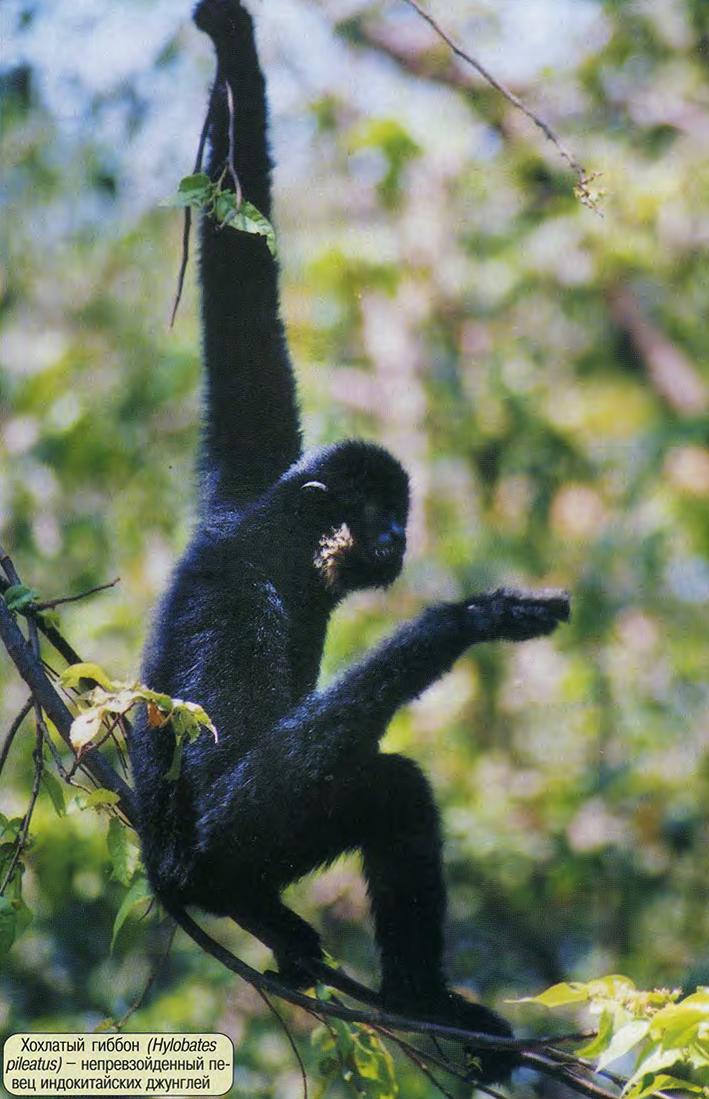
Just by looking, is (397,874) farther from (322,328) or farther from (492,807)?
(492,807)

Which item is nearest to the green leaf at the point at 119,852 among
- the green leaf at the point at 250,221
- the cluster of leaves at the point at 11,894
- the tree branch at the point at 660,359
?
the cluster of leaves at the point at 11,894

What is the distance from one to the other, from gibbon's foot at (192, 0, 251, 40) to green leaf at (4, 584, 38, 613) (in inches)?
67.5

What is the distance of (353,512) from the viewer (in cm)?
297

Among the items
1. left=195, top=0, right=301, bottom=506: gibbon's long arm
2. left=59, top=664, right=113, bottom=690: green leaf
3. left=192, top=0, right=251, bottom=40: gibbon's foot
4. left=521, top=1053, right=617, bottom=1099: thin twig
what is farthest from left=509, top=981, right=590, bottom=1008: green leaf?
left=192, top=0, right=251, bottom=40: gibbon's foot

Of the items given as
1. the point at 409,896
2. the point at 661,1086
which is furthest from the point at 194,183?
the point at 661,1086

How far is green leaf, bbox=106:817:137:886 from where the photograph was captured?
8.31 ft

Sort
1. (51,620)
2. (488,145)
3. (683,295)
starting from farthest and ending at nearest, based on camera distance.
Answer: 1. (683,295)
2. (488,145)
3. (51,620)

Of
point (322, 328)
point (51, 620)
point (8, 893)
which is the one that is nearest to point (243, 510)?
point (51, 620)

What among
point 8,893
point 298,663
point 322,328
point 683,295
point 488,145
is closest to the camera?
point 8,893

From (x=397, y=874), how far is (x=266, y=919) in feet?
1.15

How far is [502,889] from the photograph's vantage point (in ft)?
18.5

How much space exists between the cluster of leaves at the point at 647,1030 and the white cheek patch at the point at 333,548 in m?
1.28

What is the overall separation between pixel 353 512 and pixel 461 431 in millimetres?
2838
